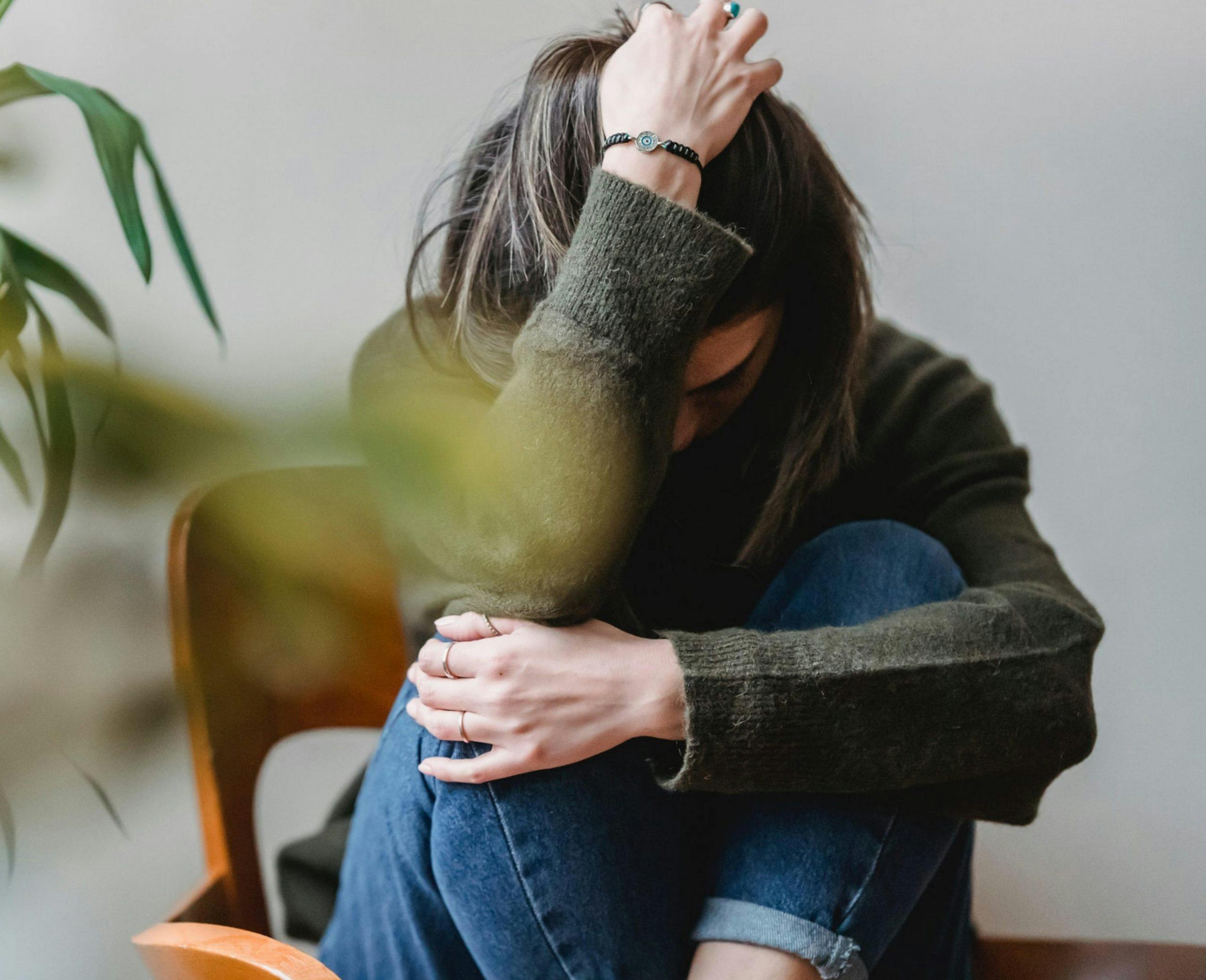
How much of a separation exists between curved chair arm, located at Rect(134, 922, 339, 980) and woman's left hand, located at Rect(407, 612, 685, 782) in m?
0.15

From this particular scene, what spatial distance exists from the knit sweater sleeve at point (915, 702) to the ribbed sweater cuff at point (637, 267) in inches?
7.6

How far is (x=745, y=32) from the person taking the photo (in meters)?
0.58

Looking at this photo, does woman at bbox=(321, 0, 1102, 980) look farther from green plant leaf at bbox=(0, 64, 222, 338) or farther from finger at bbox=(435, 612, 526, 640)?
green plant leaf at bbox=(0, 64, 222, 338)

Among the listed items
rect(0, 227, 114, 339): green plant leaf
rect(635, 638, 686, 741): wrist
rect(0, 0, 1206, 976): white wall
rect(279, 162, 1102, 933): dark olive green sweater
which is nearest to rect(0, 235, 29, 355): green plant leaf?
rect(0, 227, 114, 339): green plant leaf

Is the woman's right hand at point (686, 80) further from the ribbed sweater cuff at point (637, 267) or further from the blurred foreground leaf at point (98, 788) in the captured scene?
the blurred foreground leaf at point (98, 788)

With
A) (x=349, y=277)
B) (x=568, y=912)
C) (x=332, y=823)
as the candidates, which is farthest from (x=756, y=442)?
(x=332, y=823)

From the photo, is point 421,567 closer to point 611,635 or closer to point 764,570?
point 611,635

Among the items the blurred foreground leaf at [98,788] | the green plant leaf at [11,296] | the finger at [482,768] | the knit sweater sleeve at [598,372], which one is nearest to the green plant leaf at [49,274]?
the green plant leaf at [11,296]

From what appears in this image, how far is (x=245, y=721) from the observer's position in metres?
0.85

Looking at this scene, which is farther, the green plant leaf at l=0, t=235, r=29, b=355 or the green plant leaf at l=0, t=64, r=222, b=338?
the green plant leaf at l=0, t=64, r=222, b=338

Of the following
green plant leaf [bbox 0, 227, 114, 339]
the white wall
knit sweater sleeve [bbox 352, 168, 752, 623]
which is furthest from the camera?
the white wall

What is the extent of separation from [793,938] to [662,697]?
0.17 meters

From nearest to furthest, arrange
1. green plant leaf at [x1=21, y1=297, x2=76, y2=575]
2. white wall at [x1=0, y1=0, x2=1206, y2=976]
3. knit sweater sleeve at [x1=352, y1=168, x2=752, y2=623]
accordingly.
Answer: green plant leaf at [x1=21, y1=297, x2=76, y2=575]
knit sweater sleeve at [x1=352, y1=168, x2=752, y2=623]
white wall at [x1=0, y1=0, x2=1206, y2=976]

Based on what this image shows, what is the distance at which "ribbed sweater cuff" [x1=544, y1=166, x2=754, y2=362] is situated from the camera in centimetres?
51
